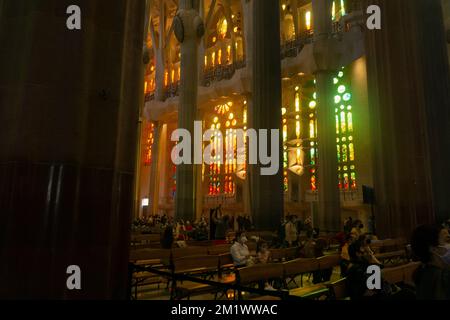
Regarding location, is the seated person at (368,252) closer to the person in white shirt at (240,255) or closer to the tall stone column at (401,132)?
the person in white shirt at (240,255)

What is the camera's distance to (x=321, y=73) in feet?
66.8

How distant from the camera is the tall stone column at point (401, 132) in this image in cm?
775

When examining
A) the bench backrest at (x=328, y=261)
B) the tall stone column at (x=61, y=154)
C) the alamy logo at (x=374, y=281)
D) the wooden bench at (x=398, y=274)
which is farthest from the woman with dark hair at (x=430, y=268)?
the bench backrest at (x=328, y=261)

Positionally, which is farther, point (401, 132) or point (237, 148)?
point (237, 148)

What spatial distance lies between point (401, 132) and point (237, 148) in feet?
71.7

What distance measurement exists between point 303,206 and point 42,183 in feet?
75.6

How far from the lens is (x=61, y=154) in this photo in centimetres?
312

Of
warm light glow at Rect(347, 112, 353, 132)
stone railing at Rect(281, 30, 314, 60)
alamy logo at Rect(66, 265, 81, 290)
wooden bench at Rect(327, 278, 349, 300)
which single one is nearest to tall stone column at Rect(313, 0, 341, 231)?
stone railing at Rect(281, 30, 314, 60)

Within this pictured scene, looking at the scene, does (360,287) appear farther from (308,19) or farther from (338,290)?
(308,19)

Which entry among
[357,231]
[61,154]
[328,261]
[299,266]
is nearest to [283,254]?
[328,261]

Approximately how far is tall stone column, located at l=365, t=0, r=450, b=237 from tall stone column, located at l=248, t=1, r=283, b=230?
3.93 meters

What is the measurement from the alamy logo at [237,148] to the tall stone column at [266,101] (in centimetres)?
→ 19

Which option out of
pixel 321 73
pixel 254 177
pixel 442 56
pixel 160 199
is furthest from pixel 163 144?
pixel 442 56
